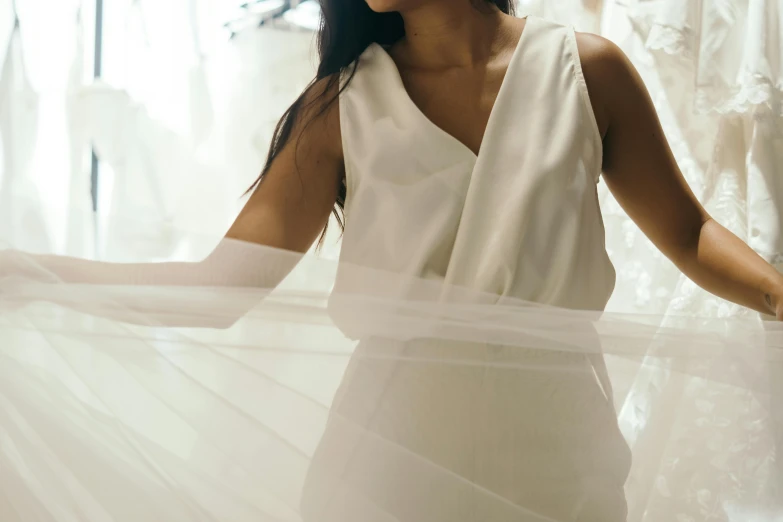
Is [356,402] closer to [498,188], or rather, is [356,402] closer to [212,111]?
[498,188]

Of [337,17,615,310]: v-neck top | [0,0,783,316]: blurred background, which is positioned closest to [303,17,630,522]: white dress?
[337,17,615,310]: v-neck top

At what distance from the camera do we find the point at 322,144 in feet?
2.41

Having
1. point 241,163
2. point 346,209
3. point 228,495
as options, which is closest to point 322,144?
point 346,209

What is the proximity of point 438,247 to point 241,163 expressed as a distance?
311 mm

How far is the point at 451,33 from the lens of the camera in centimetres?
74

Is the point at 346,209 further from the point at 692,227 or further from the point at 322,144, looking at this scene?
the point at 692,227

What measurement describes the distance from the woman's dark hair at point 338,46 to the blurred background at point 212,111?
0.11 m

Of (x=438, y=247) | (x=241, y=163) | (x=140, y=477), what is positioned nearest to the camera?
(x=140, y=477)

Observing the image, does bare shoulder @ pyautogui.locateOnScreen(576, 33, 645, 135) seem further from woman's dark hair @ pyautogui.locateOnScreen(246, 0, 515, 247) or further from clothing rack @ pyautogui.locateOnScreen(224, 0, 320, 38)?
clothing rack @ pyautogui.locateOnScreen(224, 0, 320, 38)

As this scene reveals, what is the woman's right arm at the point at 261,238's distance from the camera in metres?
0.59

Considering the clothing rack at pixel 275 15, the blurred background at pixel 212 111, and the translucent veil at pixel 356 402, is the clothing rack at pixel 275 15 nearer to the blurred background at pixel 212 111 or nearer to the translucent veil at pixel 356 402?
the blurred background at pixel 212 111

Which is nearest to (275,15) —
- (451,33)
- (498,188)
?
(451,33)

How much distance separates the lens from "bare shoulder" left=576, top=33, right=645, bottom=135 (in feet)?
2.32

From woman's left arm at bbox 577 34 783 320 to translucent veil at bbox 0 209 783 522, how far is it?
102mm
